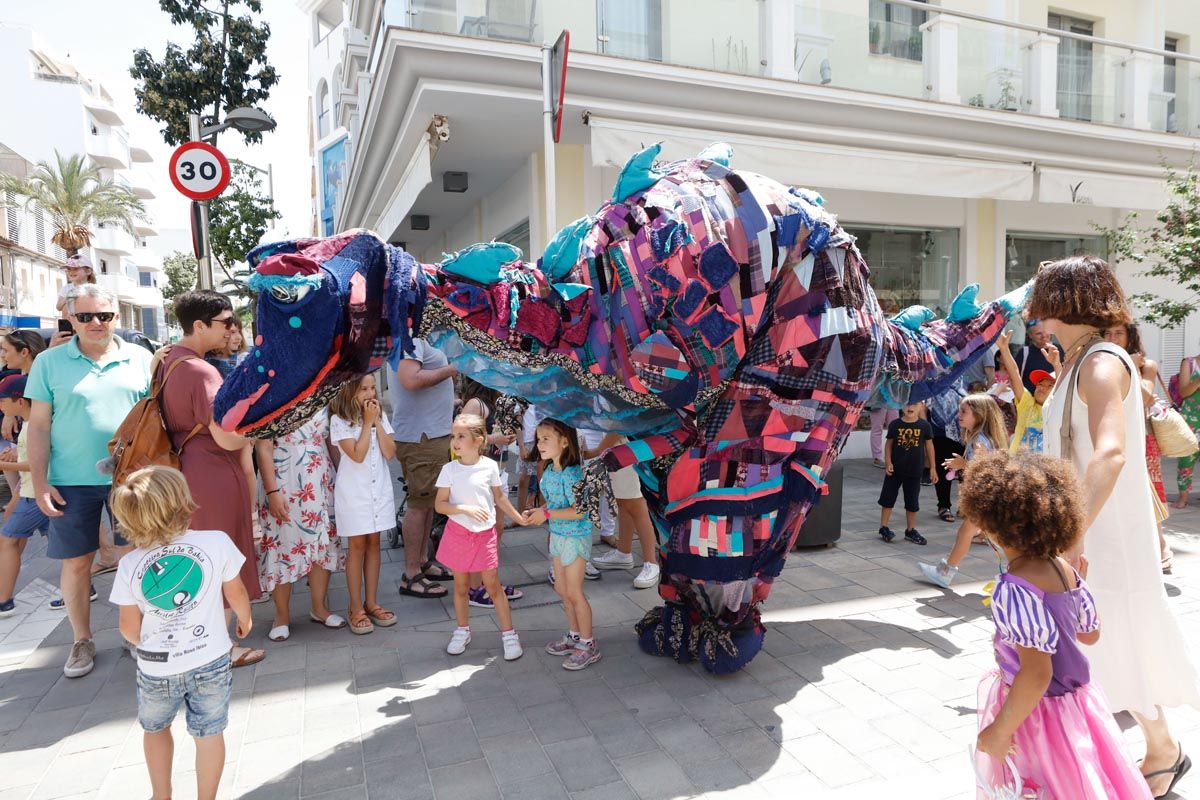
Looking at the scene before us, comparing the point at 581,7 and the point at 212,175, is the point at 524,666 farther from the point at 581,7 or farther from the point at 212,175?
the point at 581,7

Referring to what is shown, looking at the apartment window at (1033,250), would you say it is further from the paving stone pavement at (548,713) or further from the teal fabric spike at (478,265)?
the teal fabric spike at (478,265)

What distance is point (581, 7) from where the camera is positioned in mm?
6191

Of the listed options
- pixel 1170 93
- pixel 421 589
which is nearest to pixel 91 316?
pixel 421 589

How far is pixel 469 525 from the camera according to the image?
3.46 m

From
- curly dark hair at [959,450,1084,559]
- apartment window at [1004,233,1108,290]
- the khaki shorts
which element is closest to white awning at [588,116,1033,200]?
apartment window at [1004,233,1108,290]

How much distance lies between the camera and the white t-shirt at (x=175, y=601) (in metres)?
2.20

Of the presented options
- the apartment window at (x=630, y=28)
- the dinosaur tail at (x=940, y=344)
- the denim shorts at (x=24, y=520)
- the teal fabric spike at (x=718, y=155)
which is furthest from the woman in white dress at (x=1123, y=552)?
the apartment window at (x=630, y=28)

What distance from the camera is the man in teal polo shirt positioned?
11.2 ft

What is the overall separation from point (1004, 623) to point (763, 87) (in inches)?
239

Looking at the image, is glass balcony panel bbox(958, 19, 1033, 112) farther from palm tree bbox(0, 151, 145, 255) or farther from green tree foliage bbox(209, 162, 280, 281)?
palm tree bbox(0, 151, 145, 255)

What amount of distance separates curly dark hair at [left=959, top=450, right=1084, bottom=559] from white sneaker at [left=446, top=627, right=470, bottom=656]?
247 cm

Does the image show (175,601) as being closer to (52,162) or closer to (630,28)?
(630,28)

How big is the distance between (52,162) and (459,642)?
40202 mm

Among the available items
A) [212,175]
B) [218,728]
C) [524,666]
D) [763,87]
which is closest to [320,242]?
[218,728]
